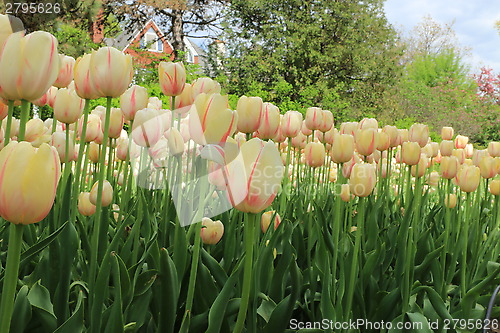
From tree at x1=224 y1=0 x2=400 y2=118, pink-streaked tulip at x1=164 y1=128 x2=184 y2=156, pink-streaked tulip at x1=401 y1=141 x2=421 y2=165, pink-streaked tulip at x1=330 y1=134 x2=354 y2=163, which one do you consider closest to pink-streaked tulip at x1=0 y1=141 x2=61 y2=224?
pink-streaked tulip at x1=164 y1=128 x2=184 y2=156

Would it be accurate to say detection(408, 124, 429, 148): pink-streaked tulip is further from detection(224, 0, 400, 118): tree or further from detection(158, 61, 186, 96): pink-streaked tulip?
detection(224, 0, 400, 118): tree

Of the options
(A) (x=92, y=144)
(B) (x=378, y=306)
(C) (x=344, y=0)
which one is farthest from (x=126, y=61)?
(C) (x=344, y=0)

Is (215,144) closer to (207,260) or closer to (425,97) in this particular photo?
(207,260)

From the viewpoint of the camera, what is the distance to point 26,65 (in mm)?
625

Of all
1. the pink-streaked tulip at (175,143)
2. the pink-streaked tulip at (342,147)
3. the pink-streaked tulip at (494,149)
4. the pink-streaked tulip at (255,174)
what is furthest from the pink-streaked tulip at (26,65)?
the pink-streaked tulip at (494,149)

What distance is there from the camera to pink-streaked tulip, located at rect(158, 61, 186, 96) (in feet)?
3.61

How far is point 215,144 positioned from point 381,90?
657 inches

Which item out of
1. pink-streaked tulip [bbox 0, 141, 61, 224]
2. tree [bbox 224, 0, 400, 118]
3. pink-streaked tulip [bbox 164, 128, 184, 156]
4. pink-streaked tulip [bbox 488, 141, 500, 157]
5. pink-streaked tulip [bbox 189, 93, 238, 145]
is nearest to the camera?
pink-streaked tulip [bbox 0, 141, 61, 224]

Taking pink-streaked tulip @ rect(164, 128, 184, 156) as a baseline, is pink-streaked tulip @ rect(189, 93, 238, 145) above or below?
above

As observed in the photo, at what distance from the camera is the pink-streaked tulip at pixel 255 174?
0.62m

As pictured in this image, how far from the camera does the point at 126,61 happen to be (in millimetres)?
915

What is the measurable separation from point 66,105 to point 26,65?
52 cm

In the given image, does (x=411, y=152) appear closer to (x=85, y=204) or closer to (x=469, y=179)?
(x=469, y=179)

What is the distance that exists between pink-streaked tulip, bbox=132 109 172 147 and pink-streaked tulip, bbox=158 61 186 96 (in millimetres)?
65
